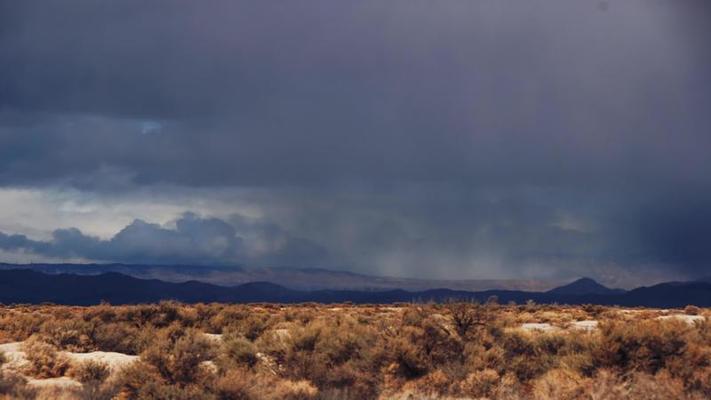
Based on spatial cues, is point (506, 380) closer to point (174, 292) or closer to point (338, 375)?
point (338, 375)

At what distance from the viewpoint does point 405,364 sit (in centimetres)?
2189

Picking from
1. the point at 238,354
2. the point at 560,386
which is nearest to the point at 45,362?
the point at 238,354

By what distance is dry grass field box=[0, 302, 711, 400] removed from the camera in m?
18.0

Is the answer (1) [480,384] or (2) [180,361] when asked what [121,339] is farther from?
(1) [480,384]

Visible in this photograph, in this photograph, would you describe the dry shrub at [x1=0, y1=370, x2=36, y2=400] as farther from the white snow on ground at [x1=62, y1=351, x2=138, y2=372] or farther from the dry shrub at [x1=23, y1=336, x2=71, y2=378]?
Result: the white snow on ground at [x1=62, y1=351, x2=138, y2=372]

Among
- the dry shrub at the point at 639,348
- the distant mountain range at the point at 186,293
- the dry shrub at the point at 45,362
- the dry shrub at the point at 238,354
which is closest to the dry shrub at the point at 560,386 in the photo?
the dry shrub at the point at 639,348

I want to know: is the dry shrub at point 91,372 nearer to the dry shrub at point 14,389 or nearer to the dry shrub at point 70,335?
the dry shrub at point 14,389

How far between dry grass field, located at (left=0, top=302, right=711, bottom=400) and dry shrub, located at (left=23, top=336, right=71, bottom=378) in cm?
4

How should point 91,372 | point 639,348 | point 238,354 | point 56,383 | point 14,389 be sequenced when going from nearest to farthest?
point 14,389, point 639,348, point 56,383, point 91,372, point 238,354

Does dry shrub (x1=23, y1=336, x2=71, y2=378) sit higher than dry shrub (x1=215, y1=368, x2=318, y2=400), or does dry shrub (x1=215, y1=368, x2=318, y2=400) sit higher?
dry shrub (x1=215, y1=368, x2=318, y2=400)

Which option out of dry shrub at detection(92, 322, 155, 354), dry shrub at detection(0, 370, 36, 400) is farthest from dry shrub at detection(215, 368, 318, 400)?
dry shrub at detection(92, 322, 155, 354)

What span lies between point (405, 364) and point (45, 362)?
12747mm

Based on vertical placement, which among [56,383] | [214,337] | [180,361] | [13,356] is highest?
[180,361]

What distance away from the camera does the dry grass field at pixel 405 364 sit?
59.2ft
